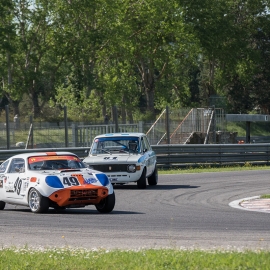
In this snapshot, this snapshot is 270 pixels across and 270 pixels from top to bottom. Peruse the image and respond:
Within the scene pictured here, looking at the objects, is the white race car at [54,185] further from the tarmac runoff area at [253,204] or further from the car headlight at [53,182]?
the tarmac runoff area at [253,204]

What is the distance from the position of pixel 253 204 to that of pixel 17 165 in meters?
5.07

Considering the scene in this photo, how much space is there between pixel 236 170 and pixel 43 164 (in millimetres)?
14568

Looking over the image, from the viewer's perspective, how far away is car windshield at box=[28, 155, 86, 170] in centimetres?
1666

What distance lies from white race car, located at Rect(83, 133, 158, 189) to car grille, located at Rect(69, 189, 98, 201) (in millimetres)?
6323

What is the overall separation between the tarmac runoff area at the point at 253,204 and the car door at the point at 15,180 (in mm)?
A: 4489

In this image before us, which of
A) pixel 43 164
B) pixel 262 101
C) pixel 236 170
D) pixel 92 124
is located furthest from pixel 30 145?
pixel 262 101

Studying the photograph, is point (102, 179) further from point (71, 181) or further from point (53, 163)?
point (53, 163)

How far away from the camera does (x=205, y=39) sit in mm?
76875

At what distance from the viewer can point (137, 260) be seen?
9.14 m

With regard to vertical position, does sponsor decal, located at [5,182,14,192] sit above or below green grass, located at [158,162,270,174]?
above

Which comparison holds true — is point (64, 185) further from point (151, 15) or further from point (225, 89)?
point (225, 89)

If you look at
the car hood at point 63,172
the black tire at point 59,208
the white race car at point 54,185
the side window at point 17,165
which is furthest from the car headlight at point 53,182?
the side window at point 17,165

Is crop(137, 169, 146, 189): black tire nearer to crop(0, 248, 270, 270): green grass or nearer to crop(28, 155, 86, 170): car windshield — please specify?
crop(28, 155, 86, 170): car windshield

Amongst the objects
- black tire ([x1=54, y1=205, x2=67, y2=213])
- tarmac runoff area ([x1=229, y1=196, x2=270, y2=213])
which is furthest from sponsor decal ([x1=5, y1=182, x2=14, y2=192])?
tarmac runoff area ([x1=229, y1=196, x2=270, y2=213])
